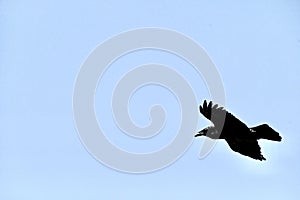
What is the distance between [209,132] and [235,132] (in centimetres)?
17

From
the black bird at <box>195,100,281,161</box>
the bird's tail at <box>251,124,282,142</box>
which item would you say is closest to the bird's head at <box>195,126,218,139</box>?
the black bird at <box>195,100,281,161</box>

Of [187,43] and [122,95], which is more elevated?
[187,43]

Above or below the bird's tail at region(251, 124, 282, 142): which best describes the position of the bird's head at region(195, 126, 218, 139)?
above

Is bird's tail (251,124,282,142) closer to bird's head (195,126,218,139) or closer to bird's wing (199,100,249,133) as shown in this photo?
bird's wing (199,100,249,133)

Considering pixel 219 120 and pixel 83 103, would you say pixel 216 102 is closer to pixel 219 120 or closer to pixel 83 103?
pixel 219 120

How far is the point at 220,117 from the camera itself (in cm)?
287

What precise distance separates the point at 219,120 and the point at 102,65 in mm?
824

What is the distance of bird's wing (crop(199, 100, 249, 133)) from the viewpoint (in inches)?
111

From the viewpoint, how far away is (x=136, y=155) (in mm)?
2697

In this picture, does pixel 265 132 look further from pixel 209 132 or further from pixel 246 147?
pixel 209 132

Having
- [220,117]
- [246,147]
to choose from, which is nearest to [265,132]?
[246,147]

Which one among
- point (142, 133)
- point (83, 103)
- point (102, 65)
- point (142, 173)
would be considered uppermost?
point (102, 65)

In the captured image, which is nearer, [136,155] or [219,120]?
[136,155]

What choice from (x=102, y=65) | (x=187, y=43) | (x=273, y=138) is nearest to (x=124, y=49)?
(x=102, y=65)
